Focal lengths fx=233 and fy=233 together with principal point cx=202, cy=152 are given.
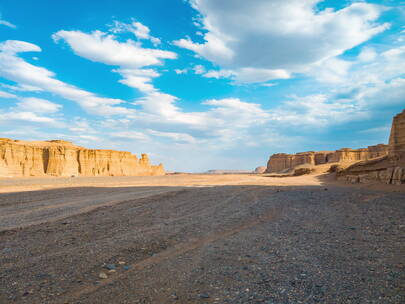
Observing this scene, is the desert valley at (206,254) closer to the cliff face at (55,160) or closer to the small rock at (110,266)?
the small rock at (110,266)

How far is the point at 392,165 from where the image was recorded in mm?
15992

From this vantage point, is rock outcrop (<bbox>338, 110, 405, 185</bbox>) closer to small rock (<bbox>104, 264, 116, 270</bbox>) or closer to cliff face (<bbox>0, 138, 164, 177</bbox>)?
small rock (<bbox>104, 264, 116, 270</bbox>)

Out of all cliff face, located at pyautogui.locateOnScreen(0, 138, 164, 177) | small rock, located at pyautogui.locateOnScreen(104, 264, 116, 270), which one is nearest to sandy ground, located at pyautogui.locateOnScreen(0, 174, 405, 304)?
small rock, located at pyautogui.locateOnScreen(104, 264, 116, 270)

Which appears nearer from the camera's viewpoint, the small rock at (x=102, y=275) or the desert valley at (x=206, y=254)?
the desert valley at (x=206, y=254)

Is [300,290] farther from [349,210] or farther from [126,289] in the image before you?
[349,210]

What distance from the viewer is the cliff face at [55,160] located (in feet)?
169

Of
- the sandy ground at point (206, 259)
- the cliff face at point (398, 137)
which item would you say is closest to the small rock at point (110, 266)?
the sandy ground at point (206, 259)

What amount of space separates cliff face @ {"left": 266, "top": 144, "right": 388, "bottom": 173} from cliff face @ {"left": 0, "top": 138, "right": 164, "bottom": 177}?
64691mm

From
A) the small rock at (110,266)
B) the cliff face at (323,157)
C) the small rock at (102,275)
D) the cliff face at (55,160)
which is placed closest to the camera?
the small rock at (102,275)

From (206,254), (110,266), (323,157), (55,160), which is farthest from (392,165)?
(323,157)

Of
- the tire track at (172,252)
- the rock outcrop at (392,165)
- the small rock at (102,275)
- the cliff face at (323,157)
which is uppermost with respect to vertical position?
the cliff face at (323,157)

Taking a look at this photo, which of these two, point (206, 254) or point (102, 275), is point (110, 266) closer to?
point (102, 275)

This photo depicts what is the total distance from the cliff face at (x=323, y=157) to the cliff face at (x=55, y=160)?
64.7 meters

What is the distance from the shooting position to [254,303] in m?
2.69
